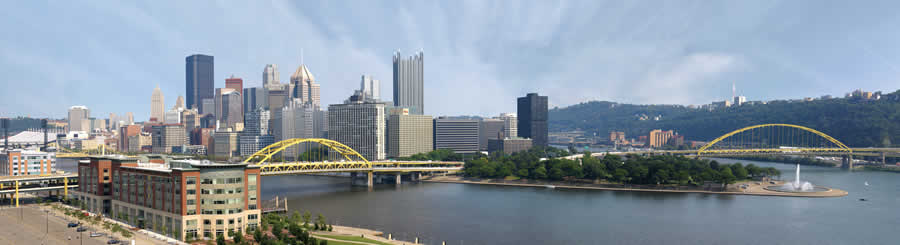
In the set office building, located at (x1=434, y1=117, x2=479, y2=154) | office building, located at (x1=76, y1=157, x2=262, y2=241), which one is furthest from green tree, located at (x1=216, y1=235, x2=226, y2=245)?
office building, located at (x1=434, y1=117, x2=479, y2=154)

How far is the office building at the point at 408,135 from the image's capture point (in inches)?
5994

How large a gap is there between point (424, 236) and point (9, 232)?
29.8 m

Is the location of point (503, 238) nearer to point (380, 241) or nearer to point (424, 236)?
point (424, 236)

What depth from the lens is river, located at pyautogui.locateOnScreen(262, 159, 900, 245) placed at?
4919 cm

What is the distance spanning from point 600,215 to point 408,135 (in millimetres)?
97311

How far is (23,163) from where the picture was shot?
8081 centimetres

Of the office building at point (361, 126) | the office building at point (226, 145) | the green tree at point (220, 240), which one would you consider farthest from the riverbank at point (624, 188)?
the office building at point (226, 145)

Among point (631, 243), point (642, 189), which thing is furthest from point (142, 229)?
point (642, 189)

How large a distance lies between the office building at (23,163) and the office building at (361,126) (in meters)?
66.9

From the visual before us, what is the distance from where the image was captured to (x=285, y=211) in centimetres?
5931

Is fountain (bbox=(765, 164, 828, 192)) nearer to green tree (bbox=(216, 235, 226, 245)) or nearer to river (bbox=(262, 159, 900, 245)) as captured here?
river (bbox=(262, 159, 900, 245))

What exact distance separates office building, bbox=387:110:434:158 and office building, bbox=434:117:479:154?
29.9ft

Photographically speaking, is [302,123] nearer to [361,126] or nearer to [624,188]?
[361,126]

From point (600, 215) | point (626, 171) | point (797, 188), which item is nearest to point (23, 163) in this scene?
point (600, 215)
